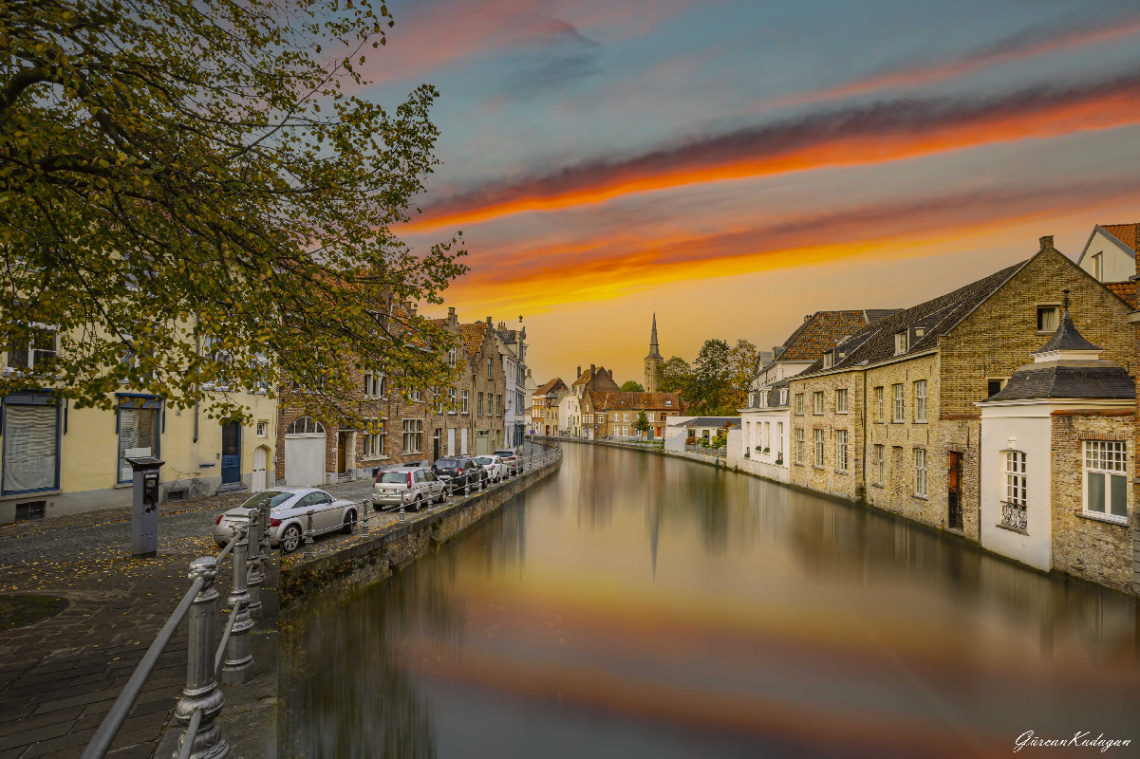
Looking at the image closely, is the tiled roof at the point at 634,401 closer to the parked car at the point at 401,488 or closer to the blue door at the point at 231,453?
the parked car at the point at 401,488

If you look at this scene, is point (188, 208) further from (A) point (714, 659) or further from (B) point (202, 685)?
(A) point (714, 659)

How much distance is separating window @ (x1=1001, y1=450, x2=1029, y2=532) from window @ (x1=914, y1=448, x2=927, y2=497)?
5123mm

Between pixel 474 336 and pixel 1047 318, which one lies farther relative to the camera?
pixel 474 336

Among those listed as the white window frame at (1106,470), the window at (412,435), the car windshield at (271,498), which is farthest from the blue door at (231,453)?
the white window frame at (1106,470)

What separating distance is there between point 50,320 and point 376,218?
4547 mm

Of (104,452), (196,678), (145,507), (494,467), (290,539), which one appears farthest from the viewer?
(494,467)

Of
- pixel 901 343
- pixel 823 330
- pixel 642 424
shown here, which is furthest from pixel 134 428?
pixel 642 424

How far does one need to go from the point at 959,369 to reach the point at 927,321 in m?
4.50

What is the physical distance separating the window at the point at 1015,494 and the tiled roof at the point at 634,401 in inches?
3257

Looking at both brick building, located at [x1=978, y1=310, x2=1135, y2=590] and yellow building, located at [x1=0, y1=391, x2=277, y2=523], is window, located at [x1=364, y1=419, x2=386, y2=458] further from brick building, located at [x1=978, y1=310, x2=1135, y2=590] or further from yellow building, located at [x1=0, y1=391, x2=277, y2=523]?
brick building, located at [x1=978, y1=310, x2=1135, y2=590]

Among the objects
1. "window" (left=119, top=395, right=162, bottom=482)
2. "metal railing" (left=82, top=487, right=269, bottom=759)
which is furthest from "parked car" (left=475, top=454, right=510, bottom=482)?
"metal railing" (left=82, top=487, right=269, bottom=759)

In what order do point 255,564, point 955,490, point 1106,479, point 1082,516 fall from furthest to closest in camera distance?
point 955,490, point 1082,516, point 1106,479, point 255,564

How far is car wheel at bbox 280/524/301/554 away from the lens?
12617 mm

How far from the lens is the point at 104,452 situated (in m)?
17.1
